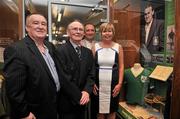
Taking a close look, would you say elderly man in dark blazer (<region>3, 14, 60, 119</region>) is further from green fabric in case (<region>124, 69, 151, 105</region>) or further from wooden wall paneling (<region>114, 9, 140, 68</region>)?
wooden wall paneling (<region>114, 9, 140, 68</region>)

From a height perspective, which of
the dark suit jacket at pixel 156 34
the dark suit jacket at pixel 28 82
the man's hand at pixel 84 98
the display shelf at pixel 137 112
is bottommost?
the display shelf at pixel 137 112

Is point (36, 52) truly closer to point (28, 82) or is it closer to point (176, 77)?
A: point (28, 82)

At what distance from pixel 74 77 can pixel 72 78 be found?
25 mm

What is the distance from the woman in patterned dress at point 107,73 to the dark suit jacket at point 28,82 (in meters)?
0.69

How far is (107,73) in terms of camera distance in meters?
2.27

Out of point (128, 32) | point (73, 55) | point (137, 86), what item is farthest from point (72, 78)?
point (128, 32)

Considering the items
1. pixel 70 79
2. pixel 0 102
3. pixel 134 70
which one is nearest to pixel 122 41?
pixel 134 70

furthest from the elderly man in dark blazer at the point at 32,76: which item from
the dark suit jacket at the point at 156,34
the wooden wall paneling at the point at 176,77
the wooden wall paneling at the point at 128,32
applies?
the wooden wall paneling at the point at 128,32

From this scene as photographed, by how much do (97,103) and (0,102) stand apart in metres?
1.07

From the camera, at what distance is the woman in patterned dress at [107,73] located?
2273 millimetres

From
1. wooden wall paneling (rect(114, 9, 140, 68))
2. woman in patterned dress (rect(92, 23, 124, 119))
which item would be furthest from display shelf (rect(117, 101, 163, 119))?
wooden wall paneling (rect(114, 9, 140, 68))

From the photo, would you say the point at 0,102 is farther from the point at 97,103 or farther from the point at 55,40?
the point at 55,40

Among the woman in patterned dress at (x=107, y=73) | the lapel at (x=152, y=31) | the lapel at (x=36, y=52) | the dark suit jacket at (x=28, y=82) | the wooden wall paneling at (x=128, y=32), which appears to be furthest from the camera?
the wooden wall paneling at (x=128, y=32)

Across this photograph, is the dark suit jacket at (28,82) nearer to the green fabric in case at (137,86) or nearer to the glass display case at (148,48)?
the glass display case at (148,48)
